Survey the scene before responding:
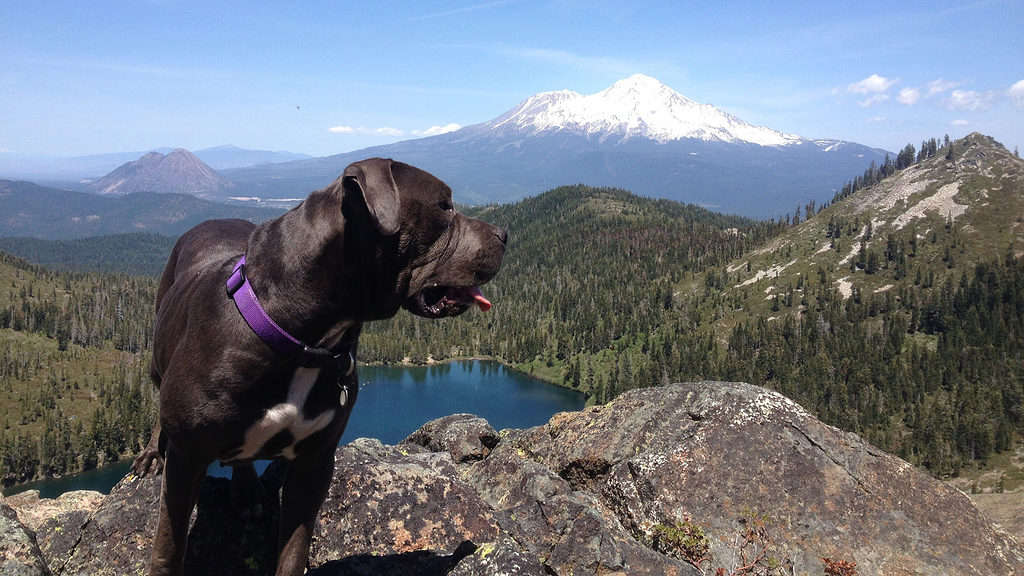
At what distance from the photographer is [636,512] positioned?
838 cm

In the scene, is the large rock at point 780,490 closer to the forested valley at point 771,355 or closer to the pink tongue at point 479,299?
the pink tongue at point 479,299

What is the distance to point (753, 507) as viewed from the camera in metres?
7.93

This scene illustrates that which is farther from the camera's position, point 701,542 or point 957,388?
point 957,388

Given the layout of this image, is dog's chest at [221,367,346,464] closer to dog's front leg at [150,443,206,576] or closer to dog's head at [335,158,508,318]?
dog's front leg at [150,443,206,576]

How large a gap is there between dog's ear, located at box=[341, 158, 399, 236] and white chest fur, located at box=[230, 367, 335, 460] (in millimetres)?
1233

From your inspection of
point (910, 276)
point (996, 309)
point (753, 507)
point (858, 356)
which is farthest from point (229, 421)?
point (910, 276)

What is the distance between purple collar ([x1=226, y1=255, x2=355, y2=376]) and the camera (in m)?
4.08

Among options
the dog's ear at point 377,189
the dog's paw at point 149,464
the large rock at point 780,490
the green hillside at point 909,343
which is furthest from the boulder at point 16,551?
the green hillside at point 909,343

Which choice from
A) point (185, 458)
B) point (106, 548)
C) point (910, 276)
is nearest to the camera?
point (185, 458)

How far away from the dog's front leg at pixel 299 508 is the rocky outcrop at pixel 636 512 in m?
0.77

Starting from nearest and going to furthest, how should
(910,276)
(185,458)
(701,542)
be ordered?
(185,458) → (701,542) → (910,276)

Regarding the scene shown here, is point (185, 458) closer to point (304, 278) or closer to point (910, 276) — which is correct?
point (304, 278)

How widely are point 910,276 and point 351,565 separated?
720ft

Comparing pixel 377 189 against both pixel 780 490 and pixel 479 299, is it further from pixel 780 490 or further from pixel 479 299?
pixel 780 490
